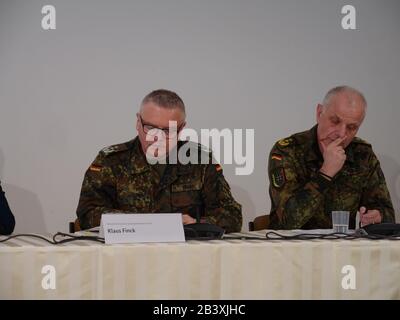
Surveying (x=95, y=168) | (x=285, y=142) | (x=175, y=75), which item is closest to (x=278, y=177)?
(x=285, y=142)

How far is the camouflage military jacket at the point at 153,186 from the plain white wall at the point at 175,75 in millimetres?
692

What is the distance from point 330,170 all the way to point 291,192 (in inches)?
8.6

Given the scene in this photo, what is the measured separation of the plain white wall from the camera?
12.8 ft

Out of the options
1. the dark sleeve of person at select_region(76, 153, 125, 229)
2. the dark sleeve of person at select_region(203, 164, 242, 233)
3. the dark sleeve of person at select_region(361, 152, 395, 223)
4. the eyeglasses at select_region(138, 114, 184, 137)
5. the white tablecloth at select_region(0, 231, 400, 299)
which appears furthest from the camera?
the dark sleeve of person at select_region(361, 152, 395, 223)

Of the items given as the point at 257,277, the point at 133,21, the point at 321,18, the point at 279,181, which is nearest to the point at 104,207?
the point at 279,181

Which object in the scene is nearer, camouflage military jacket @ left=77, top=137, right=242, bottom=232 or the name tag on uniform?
the name tag on uniform

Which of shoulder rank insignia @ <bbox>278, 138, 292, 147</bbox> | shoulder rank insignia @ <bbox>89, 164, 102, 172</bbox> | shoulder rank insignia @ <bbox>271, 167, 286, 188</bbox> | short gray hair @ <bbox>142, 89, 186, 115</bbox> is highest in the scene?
short gray hair @ <bbox>142, 89, 186, 115</bbox>

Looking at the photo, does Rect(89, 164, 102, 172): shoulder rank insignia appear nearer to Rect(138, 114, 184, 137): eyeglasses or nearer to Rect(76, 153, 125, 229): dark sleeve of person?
Rect(76, 153, 125, 229): dark sleeve of person

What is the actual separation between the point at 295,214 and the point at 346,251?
2.86 ft

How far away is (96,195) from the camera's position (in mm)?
3223

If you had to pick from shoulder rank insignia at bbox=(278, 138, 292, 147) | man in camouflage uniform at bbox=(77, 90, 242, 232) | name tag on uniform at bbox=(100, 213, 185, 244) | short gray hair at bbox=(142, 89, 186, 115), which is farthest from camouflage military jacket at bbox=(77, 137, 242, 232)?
name tag on uniform at bbox=(100, 213, 185, 244)

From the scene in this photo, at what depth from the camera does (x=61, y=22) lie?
3.93 metres
